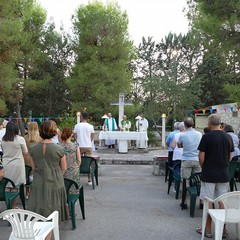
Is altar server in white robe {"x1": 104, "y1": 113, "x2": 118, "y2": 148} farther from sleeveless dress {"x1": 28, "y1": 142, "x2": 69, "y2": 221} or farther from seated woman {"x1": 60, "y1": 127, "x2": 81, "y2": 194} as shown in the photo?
sleeveless dress {"x1": 28, "y1": 142, "x2": 69, "y2": 221}

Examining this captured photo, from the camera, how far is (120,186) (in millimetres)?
8047

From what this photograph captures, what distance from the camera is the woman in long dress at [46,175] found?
392 cm

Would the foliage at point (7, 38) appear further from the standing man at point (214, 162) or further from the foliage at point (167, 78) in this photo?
the standing man at point (214, 162)

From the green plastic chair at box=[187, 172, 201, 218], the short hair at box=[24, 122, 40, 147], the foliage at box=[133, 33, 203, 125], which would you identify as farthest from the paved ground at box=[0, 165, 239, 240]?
the foliage at box=[133, 33, 203, 125]

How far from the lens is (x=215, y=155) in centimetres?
444

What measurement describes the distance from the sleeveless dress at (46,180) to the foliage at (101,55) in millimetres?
18330

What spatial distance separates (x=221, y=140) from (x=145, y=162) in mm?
7763

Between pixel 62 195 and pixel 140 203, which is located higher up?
pixel 62 195

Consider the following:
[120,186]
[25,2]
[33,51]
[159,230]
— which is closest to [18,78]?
[33,51]

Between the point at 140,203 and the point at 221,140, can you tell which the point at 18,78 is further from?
the point at 221,140

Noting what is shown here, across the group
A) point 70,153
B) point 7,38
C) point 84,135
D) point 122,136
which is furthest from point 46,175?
point 7,38

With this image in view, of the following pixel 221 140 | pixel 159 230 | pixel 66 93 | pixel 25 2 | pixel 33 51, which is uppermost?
pixel 25 2

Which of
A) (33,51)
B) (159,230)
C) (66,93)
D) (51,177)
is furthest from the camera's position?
(66,93)

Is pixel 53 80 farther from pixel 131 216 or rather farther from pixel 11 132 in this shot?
pixel 131 216
